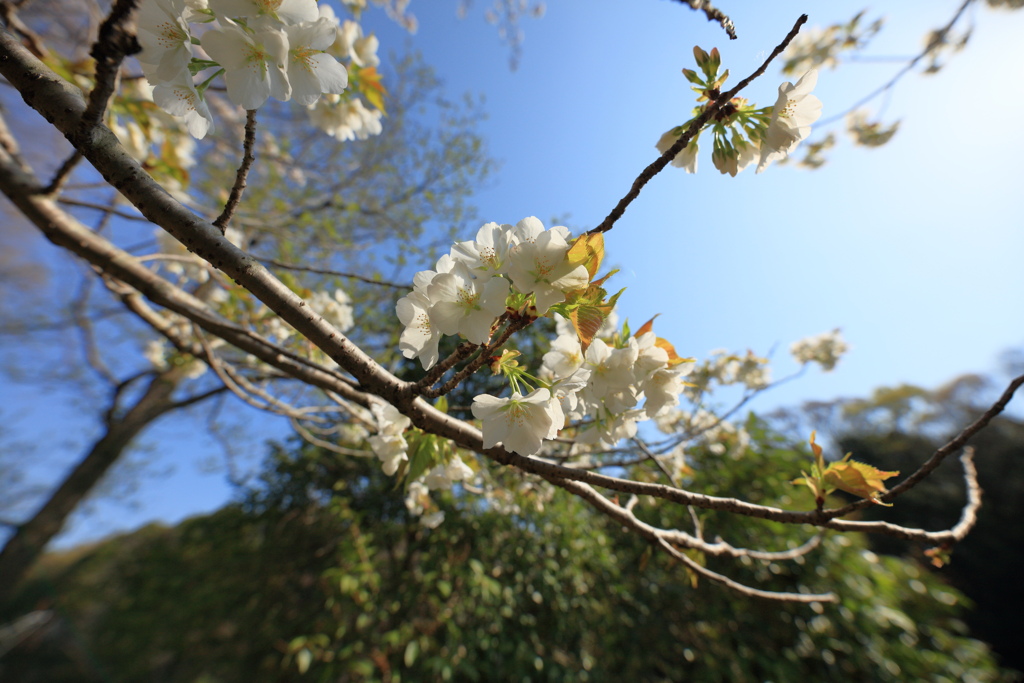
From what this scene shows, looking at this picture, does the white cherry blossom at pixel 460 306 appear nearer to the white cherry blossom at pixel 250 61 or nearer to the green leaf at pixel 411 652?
the white cherry blossom at pixel 250 61

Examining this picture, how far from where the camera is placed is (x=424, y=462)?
0.81 metres

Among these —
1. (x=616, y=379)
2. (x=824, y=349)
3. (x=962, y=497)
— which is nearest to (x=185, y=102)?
(x=616, y=379)

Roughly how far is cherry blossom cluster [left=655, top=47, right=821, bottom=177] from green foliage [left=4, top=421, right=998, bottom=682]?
1286 mm

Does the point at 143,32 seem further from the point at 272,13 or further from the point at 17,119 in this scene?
the point at 17,119

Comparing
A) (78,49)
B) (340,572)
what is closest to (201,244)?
(340,572)

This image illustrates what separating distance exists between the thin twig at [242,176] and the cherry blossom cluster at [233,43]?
0.10ft

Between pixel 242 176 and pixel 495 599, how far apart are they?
2507mm

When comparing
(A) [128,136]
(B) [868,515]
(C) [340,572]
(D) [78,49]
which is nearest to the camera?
(A) [128,136]

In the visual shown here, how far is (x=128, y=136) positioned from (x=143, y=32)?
1129 millimetres

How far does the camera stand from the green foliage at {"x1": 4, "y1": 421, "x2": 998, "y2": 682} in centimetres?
191

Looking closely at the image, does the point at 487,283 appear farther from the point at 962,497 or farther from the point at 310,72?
the point at 962,497

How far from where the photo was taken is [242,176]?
0.56m

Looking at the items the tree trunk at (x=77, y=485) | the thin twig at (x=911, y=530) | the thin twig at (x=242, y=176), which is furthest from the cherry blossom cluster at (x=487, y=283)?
the tree trunk at (x=77, y=485)

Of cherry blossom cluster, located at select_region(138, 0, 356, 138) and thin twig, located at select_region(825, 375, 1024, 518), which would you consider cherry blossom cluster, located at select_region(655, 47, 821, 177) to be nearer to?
thin twig, located at select_region(825, 375, 1024, 518)
